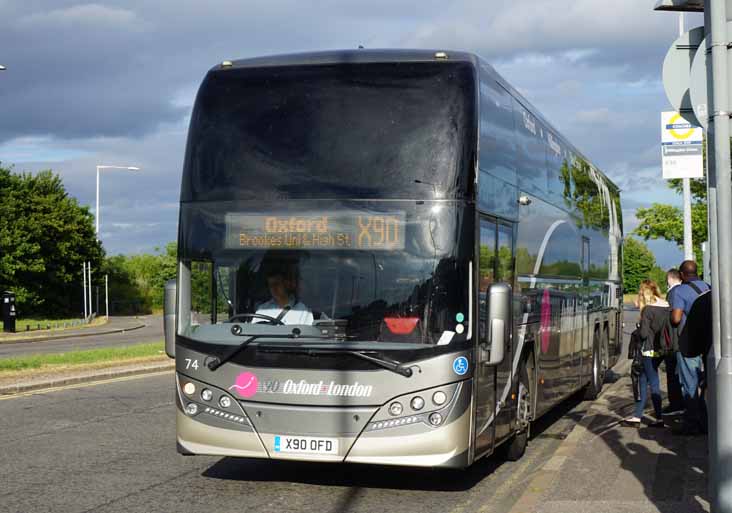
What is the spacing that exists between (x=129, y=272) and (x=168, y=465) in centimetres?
8443

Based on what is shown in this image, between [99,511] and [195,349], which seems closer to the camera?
[99,511]

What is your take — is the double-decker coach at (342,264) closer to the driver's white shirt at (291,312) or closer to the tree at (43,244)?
the driver's white shirt at (291,312)

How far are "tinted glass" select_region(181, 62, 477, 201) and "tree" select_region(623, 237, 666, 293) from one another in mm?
101288

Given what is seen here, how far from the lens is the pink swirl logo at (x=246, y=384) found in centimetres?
845

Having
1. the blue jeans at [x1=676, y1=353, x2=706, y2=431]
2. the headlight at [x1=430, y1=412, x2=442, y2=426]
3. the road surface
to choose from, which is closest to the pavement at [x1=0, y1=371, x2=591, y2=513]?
the headlight at [x1=430, y1=412, x2=442, y2=426]

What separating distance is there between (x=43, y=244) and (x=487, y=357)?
6778 cm

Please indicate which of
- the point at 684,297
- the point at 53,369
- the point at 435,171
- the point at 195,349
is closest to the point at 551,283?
the point at 684,297

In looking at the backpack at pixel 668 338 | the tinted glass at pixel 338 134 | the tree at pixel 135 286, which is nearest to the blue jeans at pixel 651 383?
the backpack at pixel 668 338

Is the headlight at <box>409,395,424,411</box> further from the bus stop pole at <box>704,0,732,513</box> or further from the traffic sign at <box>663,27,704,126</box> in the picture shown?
the traffic sign at <box>663,27,704,126</box>

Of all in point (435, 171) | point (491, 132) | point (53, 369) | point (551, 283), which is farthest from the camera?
point (53, 369)

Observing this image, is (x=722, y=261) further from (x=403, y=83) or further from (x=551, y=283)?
(x=551, y=283)

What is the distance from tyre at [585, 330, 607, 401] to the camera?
651 inches

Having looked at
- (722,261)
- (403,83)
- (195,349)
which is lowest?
(195,349)

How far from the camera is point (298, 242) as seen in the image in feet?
27.9
